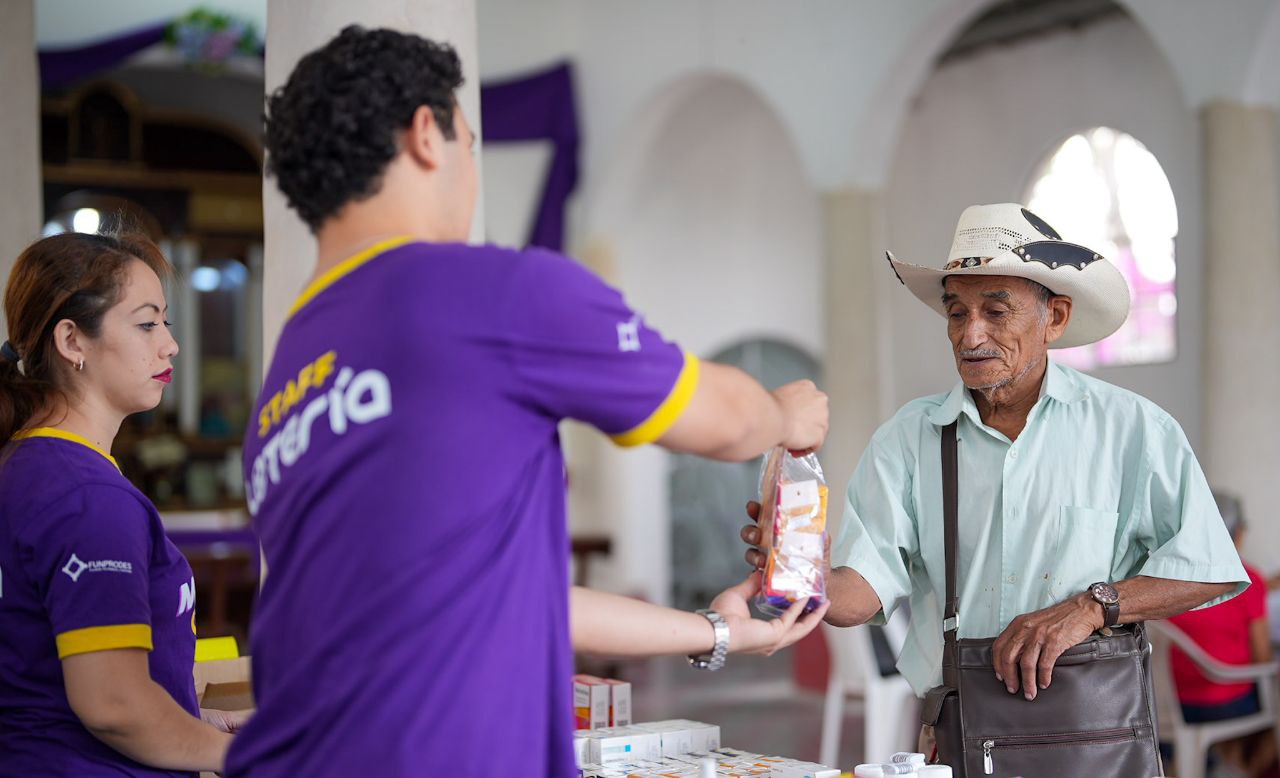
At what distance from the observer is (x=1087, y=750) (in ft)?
7.73

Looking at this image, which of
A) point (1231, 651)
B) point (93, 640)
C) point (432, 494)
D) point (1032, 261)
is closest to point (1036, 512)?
point (1032, 261)

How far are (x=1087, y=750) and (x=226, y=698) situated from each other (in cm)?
185

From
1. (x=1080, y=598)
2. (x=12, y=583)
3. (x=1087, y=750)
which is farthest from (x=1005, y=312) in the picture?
(x=12, y=583)

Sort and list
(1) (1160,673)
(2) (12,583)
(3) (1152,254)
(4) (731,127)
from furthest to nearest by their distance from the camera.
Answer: (4) (731,127) → (3) (1152,254) → (1) (1160,673) → (2) (12,583)

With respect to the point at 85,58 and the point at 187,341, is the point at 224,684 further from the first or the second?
the point at 187,341

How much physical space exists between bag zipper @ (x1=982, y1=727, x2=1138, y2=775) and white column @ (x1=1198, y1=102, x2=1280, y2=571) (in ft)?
14.1

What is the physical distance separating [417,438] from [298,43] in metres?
2.17

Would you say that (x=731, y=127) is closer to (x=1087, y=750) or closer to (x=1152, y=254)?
(x=1152, y=254)

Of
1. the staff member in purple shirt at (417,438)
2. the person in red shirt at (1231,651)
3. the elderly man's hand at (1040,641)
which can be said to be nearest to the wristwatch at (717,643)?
the staff member in purple shirt at (417,438)

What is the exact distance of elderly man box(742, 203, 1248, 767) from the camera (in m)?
2.39

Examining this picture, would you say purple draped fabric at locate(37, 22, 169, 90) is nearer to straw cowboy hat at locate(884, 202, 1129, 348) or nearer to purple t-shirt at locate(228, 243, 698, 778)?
straw cowboy hat at locate(884, 202, 1129, 348)

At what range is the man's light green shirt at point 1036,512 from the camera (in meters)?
Answer: 2.45

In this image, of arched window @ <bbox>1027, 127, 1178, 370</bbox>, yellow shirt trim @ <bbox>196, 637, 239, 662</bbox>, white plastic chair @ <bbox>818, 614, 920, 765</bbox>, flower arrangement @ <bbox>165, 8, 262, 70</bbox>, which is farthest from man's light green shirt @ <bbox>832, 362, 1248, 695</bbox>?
flower arrangement @ <bbox>165, 8, 262, 70</bbox>

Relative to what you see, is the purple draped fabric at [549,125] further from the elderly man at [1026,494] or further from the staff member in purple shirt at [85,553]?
the staff member in purple shirt at [85,553]
